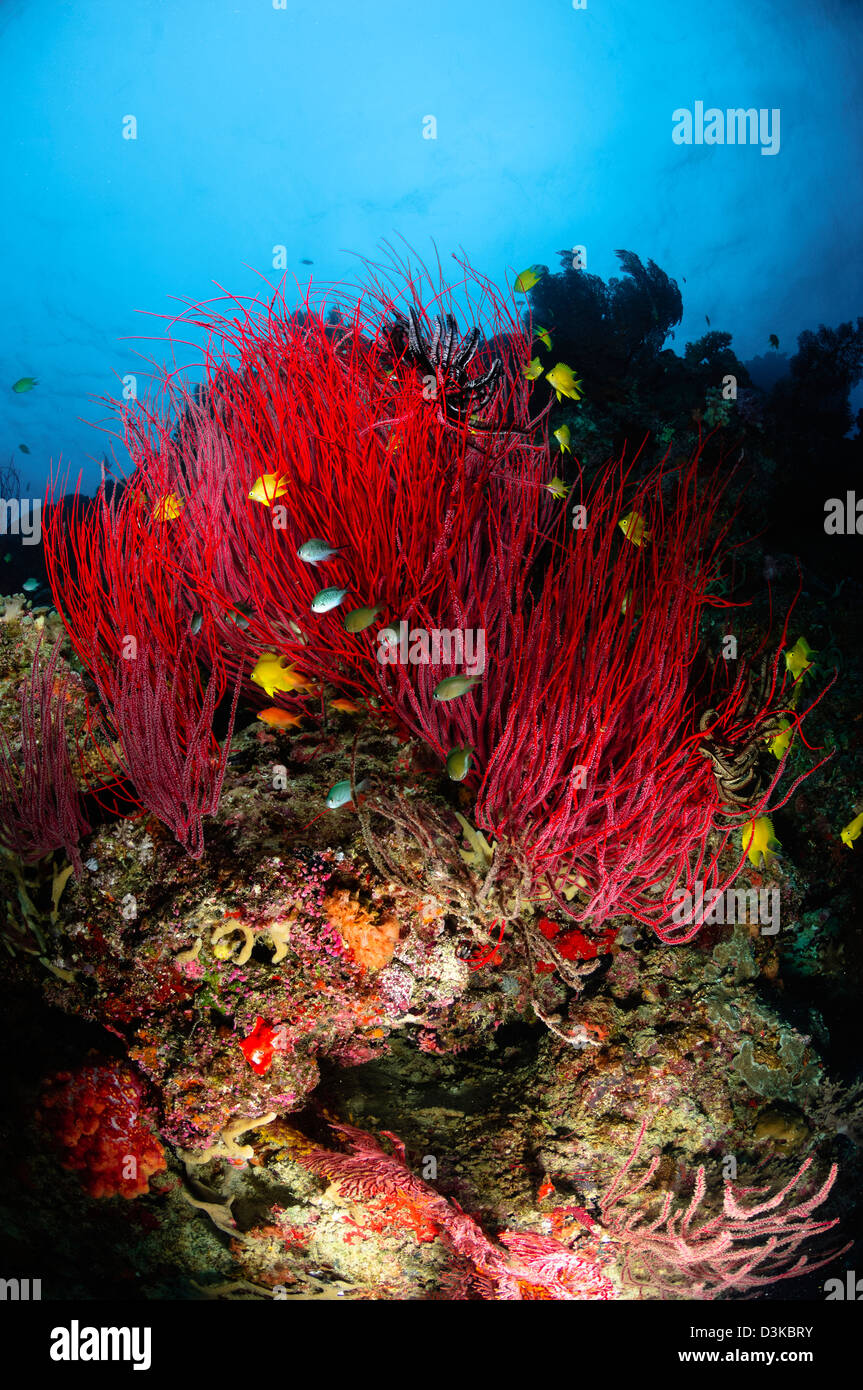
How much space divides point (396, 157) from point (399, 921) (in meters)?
37.0

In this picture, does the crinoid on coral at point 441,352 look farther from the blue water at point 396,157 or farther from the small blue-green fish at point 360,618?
the blue water at point 396,157

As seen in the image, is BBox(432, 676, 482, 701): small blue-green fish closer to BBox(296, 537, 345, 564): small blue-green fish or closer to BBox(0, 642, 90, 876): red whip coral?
BBox(296, 537, 345, 564): small blue-green fish

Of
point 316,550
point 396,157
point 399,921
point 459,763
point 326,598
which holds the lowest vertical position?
point 399,921

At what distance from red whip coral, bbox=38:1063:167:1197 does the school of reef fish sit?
13 mm

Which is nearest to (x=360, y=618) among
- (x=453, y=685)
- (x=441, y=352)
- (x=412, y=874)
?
(x=453, y=685)

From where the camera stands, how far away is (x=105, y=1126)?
252 cm

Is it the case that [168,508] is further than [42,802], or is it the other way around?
[168,508]

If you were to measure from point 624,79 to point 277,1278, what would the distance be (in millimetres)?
41057

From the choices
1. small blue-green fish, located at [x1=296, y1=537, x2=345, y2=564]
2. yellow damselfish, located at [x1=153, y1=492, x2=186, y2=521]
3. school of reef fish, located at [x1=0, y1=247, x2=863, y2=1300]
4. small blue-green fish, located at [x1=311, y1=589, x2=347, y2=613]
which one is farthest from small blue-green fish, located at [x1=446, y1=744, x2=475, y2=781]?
yellow damselfish, located at [x1=153, y1=492, x2=186, y2=521]

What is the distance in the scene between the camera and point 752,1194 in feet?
8.64

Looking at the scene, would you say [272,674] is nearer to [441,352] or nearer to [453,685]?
[453,685]

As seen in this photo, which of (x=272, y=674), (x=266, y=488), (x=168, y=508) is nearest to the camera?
(x=272, y=674)

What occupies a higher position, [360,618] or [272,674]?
[360,618]

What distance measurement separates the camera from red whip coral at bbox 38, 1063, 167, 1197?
2.50 meters
